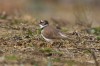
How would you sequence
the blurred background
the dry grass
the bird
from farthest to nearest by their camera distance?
the blurred background, the bird, the dry grass

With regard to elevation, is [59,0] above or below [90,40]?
above

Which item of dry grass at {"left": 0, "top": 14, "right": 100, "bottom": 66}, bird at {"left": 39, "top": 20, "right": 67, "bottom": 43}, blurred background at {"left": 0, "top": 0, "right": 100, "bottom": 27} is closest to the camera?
dry grass at {"left": 0, "top": 14, "right": 100, "bottom": 66}

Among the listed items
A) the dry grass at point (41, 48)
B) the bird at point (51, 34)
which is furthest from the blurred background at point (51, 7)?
the bird at point (51, 34)

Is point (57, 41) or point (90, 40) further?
point (90, 40)

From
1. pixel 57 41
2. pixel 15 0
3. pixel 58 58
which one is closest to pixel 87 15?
pixel 57 41

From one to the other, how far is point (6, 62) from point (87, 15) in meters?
5.49

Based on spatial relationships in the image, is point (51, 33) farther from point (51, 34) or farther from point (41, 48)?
point (41, 48)

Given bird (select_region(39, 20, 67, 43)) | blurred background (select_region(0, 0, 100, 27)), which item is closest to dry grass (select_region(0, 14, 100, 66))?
bird (select_region(39, 20, 67, 43))

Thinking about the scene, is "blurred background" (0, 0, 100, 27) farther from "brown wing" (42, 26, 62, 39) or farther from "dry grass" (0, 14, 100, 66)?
"brown wing" (42, 26, 62, 39)

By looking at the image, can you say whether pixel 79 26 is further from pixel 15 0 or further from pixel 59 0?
pixel 59 0

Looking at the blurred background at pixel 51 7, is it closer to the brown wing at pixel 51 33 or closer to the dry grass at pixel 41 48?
the dry grass at pixel 41 48

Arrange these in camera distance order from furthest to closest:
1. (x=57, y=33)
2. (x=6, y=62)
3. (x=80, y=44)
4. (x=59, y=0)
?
(x=59, y=0) < (x=80, y=44) < (x=57, y=33) < (x=6, y=62)

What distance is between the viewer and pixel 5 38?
500 inches

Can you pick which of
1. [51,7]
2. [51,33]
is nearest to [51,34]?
[51,33]
